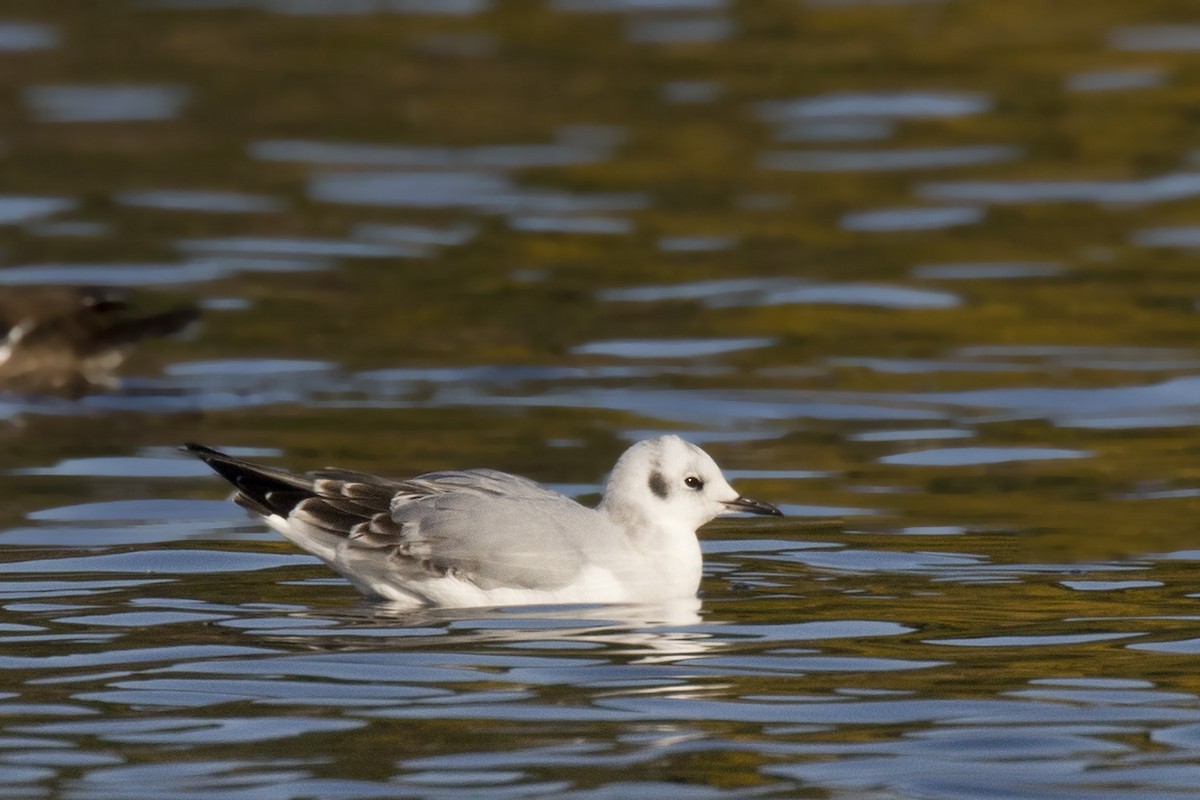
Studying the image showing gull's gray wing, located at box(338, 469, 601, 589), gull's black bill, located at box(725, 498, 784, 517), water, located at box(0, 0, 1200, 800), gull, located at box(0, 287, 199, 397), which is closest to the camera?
water, located at box(0, 0, 1200, 800)

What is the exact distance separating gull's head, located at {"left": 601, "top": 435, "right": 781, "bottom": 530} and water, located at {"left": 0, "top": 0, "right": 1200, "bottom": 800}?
36cm

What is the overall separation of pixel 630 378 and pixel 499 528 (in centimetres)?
525

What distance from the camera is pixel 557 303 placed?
15961mm

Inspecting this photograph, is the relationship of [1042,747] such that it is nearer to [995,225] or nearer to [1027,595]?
[1027,595]

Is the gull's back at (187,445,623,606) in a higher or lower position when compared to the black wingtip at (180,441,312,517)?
lower

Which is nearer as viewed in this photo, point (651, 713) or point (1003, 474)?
point (651, 713)

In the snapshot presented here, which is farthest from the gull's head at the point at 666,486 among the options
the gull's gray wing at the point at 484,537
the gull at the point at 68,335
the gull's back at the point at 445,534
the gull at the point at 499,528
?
the gull at the point at 68,335

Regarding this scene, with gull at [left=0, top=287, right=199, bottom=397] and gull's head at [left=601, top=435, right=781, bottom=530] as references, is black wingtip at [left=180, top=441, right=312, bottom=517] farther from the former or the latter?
gull at [left=0, top=287, right=199, bottom=397]

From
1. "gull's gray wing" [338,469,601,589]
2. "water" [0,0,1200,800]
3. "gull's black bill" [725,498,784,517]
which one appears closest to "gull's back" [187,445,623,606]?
"gull's gray wing" [338,469,601,589]

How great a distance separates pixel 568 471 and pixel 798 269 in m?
5.16

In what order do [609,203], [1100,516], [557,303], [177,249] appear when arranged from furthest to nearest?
[609,203] → [177,249] → [557,303] → [1100,516]

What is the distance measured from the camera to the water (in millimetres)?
7520

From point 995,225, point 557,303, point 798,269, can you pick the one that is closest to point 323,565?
point 557,303

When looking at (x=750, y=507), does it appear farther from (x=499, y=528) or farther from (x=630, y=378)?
(x=630, y=378)
